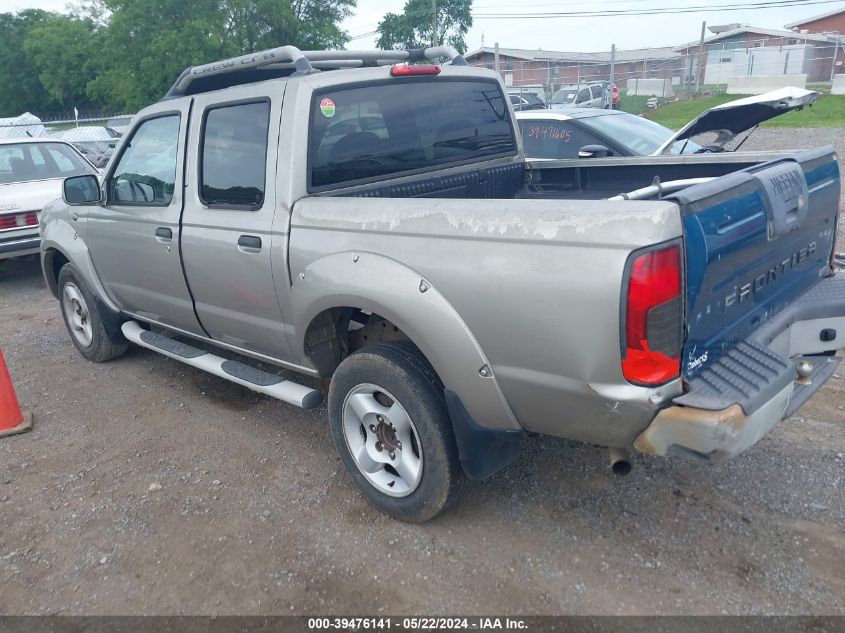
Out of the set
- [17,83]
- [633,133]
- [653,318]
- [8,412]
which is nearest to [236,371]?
[8,412]

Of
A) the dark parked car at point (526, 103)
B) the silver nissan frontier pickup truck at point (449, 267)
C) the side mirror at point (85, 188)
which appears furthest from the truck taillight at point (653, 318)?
the dark parked car at point (526, 103)

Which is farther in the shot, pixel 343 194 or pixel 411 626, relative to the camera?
pixel 343 194

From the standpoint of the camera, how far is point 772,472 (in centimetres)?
357

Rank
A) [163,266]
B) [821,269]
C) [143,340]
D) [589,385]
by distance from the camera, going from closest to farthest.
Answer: [589,385], [821,269], [163,266], [143,340]

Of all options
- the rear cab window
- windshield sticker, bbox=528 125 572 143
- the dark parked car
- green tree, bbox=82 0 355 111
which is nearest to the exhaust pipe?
the rear cab window

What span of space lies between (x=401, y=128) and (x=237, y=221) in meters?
1.02

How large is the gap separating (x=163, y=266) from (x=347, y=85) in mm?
1674

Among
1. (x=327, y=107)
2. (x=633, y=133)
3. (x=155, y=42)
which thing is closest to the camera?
(x=327, y=107)

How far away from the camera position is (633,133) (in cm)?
746

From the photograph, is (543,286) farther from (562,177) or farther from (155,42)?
(155,42)

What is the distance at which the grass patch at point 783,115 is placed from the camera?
21469 mm

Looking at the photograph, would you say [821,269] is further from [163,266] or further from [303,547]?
[163,266]

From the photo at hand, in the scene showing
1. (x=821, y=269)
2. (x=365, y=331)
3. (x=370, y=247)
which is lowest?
(x=365, y=331)

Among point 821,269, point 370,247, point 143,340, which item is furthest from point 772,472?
point 143,340
